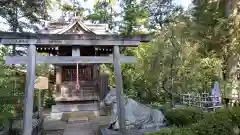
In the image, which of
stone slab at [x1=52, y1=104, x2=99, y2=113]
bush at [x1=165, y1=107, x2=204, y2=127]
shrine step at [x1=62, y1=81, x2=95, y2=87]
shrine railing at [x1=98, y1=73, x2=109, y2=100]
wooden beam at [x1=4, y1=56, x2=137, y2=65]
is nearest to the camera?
wooden beam at [x1=4, y1=56, x2=137, y2=65]

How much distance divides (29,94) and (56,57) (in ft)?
4.35

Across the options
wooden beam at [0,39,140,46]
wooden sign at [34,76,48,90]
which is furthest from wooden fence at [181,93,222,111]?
wooden sign at [34,76,48,90]

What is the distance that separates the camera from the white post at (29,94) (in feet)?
20.0

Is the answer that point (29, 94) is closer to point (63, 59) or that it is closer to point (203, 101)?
point (63, 59)

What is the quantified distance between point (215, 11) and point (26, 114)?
1192 centimetres

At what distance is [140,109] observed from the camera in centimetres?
995

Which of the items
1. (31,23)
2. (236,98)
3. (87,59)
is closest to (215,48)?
(236,98)

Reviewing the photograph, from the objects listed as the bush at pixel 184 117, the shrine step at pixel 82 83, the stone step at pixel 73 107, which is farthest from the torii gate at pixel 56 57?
the shrine step at pixel 82 83

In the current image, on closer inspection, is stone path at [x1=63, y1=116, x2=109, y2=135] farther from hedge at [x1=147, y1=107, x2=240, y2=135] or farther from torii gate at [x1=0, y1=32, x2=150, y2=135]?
hedge at [x1=147, y1=107, x2=240, y2=135]

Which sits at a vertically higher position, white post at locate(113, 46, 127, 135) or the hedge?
white post at locate(113, 46, 127, 135)

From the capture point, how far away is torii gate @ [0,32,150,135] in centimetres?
620

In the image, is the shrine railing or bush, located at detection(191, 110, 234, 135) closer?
bush, located at detection(191, 110, 234, 135)

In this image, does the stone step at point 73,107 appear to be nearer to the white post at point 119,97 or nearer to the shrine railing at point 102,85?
the shrine railing at point 102,85

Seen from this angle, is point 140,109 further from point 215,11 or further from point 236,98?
point 215,11
